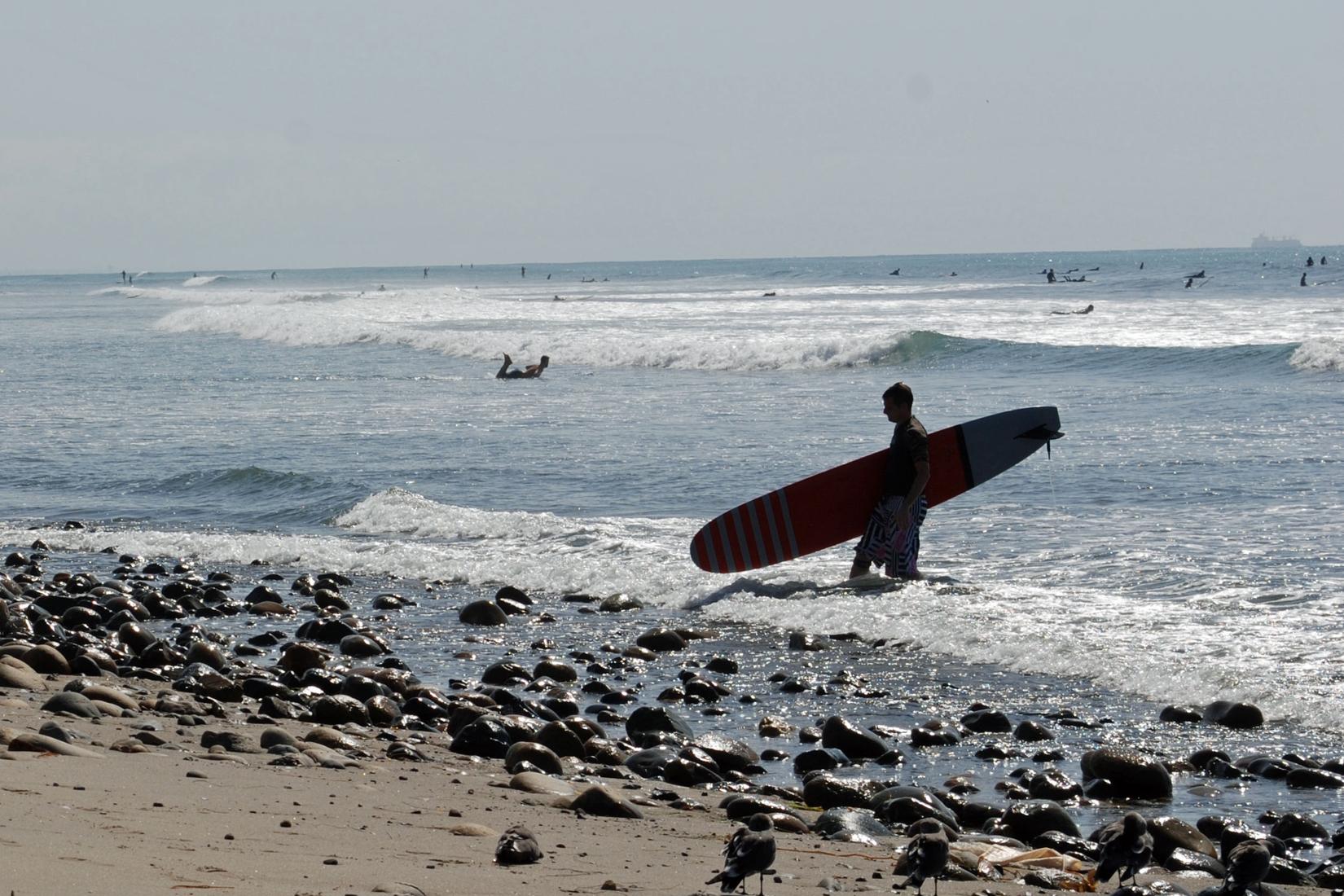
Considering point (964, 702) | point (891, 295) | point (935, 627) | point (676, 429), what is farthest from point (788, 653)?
point (891, 295)

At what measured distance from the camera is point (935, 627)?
1013 cm

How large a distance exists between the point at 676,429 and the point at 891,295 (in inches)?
2611

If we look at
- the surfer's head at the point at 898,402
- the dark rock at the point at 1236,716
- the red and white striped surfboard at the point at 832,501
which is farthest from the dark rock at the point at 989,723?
the red and white striped surfboard at the point at 832,501

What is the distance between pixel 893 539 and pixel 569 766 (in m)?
5.14

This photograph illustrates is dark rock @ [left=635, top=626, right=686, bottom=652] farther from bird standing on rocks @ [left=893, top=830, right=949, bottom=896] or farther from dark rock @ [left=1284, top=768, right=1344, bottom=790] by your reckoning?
bird standing on rocks @ [left=893, top=830, right=949, bottom=896]

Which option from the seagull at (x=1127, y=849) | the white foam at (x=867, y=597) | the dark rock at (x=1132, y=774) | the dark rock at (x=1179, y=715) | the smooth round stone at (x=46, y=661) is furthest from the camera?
the white foam at (x=867, y=597)

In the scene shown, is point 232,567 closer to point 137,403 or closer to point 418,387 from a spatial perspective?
point 137,403

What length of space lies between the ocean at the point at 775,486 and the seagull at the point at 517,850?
3533 millimetres

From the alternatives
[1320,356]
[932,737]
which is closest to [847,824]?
[932,737]

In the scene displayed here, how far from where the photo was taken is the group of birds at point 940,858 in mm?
4508

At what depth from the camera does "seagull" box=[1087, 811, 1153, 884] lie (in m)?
4.88

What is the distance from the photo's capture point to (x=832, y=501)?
12.5 metres

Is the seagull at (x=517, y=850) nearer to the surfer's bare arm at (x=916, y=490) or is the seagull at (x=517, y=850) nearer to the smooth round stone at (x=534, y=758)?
the smooth round stone at (x=534, y=758)

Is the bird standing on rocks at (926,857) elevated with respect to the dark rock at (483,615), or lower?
elevated
